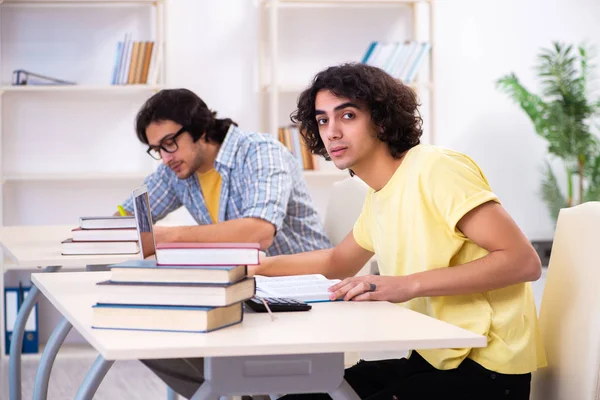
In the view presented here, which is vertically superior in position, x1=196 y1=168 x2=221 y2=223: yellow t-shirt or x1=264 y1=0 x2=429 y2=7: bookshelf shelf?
x1=264 y1=0 x2=429 y2=7: bookshelf shelf

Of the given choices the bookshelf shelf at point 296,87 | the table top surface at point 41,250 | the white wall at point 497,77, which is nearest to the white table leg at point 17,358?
the table top surface at point 41,250

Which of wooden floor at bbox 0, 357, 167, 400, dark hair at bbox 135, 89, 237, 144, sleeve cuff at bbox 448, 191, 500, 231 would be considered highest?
dark hair at bbox 135, 89, 237, 144

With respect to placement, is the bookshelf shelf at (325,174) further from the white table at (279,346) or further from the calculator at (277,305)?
the white table at (279,346)

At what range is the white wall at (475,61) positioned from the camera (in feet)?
15.8

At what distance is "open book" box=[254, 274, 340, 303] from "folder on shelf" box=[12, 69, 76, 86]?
2898mm

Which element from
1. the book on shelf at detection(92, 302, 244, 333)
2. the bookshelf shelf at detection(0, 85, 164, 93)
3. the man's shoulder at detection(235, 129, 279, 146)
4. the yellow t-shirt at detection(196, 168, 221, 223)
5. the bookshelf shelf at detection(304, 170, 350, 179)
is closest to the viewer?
the book on shelf at detection(92, 302, 244, 333)

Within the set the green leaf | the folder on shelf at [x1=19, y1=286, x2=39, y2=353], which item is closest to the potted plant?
the green leaf

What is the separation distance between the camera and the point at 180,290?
1323mm

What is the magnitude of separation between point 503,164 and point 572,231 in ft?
11.6

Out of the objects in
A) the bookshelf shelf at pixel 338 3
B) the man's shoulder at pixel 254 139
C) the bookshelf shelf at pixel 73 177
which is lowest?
the bookshelf shelf at pixel 73 177

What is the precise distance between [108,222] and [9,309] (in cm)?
223

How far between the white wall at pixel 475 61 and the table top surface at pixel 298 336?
340 cm

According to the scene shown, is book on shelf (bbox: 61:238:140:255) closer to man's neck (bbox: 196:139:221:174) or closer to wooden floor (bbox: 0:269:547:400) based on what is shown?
man's neck (bbox: 196:139:221:174)

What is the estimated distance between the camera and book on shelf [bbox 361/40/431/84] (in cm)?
464
